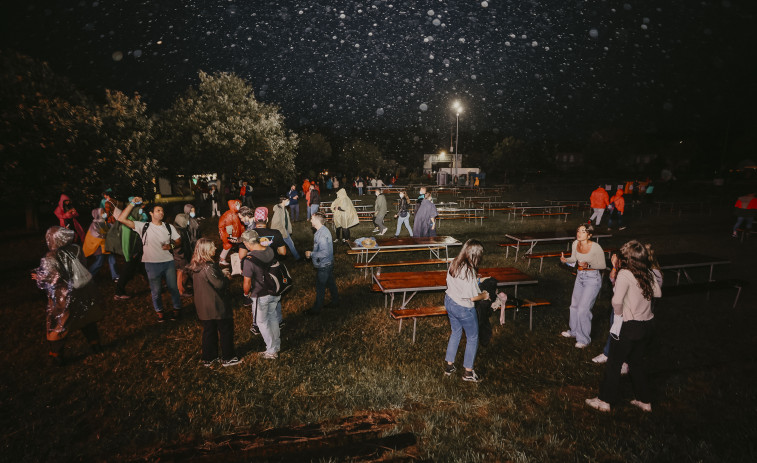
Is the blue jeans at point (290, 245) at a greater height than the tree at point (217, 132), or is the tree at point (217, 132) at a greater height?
the tree at point (217, 132)

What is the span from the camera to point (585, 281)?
546cm

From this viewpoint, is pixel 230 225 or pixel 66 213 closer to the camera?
pixel 230 225

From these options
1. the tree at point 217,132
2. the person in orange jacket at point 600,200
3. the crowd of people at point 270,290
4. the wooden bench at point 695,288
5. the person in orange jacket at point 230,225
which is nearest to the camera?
the crowd of people at point 270,290

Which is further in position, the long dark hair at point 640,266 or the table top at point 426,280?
the table top at point 426,280

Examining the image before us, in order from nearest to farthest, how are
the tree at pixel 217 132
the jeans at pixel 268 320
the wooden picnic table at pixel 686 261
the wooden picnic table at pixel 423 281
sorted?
the jeans at pixel 268 320, the wooden picnic table at pixel 423 281, the wooden picnic table at pixel 686 261, the tree at pixel 217 132

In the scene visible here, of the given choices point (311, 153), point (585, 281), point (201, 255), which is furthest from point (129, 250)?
point (311, 153)

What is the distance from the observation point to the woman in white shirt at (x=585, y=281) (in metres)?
5.38

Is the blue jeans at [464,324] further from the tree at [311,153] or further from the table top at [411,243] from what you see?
the tree at [311,153]

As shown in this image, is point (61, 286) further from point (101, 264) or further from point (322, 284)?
point (101, 264)

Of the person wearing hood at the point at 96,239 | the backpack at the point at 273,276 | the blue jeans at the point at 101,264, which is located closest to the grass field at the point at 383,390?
the backpack at the point at 273,276

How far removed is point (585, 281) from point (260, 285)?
15.7 ft

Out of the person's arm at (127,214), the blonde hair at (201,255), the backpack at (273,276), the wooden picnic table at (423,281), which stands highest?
the person's arm at (127,214)

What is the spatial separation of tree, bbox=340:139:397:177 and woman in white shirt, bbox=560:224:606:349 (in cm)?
6047

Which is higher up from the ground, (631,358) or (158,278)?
(158,278)
